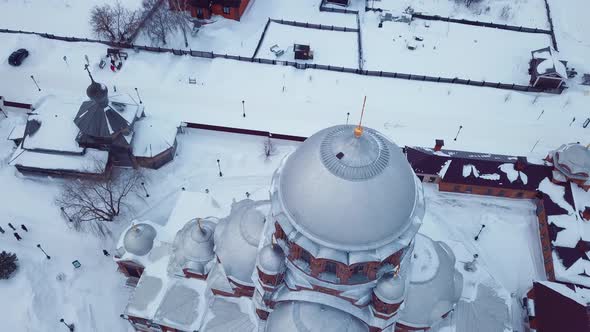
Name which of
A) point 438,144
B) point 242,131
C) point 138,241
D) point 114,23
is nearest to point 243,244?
point 138,241

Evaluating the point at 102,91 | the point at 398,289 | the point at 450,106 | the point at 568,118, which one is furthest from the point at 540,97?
the point at 102,91

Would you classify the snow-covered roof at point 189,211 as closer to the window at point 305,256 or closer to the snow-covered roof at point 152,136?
the snow-covered roof at point 152,136

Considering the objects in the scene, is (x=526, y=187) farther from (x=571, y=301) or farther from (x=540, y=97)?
(x=540, y=97)

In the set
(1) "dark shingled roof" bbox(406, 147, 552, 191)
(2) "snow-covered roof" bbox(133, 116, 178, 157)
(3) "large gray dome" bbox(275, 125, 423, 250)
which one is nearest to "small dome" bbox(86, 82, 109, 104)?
(2) "snow-covered roof" bbox(133, 116, 178, 157)

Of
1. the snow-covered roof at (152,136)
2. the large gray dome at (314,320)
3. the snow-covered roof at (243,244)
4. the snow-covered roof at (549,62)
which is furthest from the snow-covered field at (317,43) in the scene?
the large gray dome at (314,320)

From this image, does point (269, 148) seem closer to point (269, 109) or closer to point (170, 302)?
point (269, 109)

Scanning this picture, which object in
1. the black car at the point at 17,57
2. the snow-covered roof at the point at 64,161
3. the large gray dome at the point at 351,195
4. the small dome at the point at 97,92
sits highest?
the large gray dome at the point at 351,195

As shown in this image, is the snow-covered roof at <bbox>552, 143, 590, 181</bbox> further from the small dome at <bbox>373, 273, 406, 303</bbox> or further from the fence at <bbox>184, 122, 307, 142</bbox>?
the small dome at <bbox>373, 273, 406, 303</bbox>
